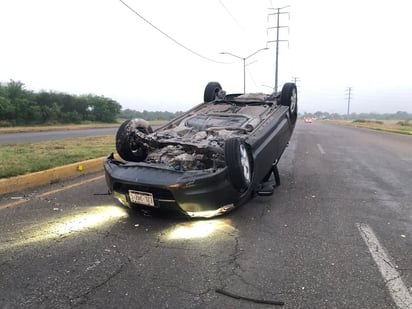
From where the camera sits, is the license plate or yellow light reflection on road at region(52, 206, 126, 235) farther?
yellow light reflection on road at region(52, 206, 126, 235)

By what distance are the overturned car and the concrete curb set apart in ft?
6.30

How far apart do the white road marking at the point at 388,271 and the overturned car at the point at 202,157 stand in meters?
1.45

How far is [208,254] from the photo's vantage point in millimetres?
3395

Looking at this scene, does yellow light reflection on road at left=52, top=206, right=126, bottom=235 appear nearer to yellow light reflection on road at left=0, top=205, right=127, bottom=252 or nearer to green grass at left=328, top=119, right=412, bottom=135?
yellow light reflection on road at left=0, top=205, right=127, bottom=252

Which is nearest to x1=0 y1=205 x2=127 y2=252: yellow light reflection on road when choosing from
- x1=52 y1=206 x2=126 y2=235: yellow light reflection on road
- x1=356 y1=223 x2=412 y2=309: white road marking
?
x1=52 y1=206 x2=126 y2=235: yellow light reflection on road

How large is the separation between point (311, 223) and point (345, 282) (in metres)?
1.44

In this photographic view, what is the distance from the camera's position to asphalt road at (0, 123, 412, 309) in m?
2.66

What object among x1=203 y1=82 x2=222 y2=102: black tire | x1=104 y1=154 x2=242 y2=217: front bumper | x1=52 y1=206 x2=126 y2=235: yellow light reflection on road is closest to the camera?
x1=104 y1=154 x2=242 y2=217: front bumper

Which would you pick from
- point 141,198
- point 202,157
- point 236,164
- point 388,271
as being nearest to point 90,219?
point 141,198

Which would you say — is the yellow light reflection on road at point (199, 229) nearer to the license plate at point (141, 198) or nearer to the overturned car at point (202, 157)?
the overturned car at point (202, 157)

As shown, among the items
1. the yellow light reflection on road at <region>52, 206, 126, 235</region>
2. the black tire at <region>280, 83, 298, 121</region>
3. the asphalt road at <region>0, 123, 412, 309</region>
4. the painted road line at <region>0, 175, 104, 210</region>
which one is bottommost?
the asphalt road at <region>0, 123, 412, 309</region>

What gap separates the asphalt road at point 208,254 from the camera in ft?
8.72

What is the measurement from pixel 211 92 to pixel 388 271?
18.0ft

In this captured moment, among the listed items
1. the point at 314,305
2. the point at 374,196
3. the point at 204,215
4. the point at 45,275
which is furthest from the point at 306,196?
the point at 45,275
